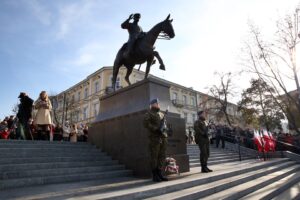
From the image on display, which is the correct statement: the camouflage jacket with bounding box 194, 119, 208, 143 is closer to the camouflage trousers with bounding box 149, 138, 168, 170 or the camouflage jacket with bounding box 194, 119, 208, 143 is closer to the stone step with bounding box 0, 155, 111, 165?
the camouflage trousers with bounding box 149, 138, 168, 170

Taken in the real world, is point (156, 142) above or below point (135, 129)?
below

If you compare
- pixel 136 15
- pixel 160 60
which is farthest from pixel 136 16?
pixel 160 60

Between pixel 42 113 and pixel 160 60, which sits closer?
pixel 160 60

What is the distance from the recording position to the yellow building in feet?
147

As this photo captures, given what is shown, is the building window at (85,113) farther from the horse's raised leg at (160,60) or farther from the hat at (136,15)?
the horse's raised leg at (160,60)

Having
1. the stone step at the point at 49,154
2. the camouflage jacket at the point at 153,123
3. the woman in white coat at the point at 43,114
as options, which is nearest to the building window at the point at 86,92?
the woman in white coat at the point at 43,114

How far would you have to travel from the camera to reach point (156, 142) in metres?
6.03

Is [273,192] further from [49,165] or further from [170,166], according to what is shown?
[49,165]

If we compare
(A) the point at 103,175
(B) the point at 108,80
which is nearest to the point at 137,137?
(A) the point at 103,175

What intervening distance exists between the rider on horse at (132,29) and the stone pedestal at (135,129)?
4.84ft

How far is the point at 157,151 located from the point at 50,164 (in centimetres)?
271

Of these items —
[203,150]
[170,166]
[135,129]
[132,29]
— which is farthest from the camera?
[132,29]

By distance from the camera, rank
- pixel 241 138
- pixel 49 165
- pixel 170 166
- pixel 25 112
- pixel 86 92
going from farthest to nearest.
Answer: pixel 86 92
pixel 241 138
pixel 25 112
pixel 170 166
pixel 49 165

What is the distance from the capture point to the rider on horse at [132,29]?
29.1ft
